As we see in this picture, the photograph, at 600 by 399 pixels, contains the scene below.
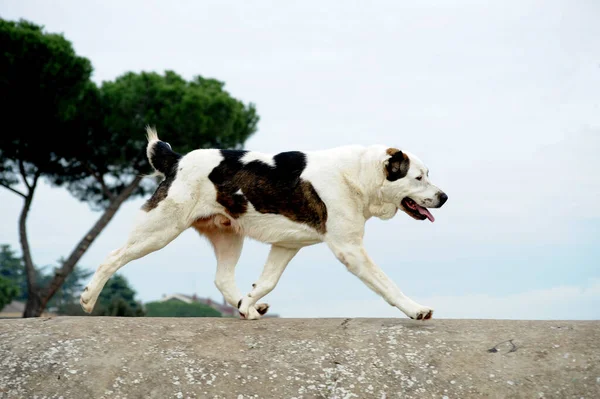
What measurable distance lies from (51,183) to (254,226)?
18314 millimetres

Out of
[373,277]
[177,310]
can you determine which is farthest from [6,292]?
[373,277]

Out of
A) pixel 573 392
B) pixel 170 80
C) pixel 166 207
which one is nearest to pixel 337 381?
pixel 573 392

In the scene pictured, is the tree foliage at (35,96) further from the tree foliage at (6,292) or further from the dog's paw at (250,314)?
the dog's paw at (250,314)

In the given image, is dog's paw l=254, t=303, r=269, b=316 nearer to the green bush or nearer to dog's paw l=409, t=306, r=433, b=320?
dog's paw l=409, t=306, r=433, b=320

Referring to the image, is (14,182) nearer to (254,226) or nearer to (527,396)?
(254,226)

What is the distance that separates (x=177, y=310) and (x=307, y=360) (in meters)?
22.3

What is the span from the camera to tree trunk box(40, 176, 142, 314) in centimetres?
2161

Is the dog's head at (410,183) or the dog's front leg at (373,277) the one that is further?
the dog's head at (410,183)

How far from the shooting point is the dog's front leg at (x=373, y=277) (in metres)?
6.67

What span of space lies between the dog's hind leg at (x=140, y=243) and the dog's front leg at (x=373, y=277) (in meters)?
1.68

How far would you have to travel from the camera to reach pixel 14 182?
2341 cm

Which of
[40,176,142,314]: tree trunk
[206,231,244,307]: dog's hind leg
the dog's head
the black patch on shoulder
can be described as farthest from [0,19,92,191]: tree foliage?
the dog's head

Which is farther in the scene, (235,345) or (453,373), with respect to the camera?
(235,345)

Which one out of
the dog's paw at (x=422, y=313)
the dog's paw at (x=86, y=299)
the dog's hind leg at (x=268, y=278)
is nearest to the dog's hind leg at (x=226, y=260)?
the dog's hind leg at (x=268, y=278)
